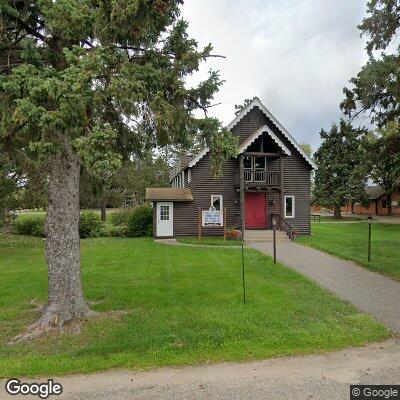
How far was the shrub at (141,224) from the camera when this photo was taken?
27.1 m

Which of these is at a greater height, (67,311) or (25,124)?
(25,124)

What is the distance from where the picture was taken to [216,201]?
24.9 metres

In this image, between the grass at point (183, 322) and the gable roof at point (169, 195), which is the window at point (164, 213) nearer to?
the gable roof at point (169, 195)

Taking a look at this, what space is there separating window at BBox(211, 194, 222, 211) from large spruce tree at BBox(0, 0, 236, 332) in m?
16.4

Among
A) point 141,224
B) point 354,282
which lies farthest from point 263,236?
point 354,282

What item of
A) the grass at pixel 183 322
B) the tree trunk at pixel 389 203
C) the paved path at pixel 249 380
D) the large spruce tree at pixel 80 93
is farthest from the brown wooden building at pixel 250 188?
the tree trunk at pixel 389 203

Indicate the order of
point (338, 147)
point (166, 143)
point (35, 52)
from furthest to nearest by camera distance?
point (338, 147)
point (166, 143)
point (35, 52)

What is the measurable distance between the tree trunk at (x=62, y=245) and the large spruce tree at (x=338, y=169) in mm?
40166

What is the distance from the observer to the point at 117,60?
20.9ft

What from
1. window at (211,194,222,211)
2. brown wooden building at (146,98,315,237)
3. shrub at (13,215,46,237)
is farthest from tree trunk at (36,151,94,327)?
shrub at (13,215,46,237)

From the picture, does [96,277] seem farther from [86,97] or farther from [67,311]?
[86,97]

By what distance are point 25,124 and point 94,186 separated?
3.65 metres

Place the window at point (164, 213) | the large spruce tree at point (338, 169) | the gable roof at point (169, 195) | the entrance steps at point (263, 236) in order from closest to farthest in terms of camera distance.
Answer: the entrance steps at point (263, 236), the gable roof at point (169, 195), the window at point (164, 213), the large spruce tree at point (338, 169)

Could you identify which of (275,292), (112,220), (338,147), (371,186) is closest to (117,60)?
(275,292)
